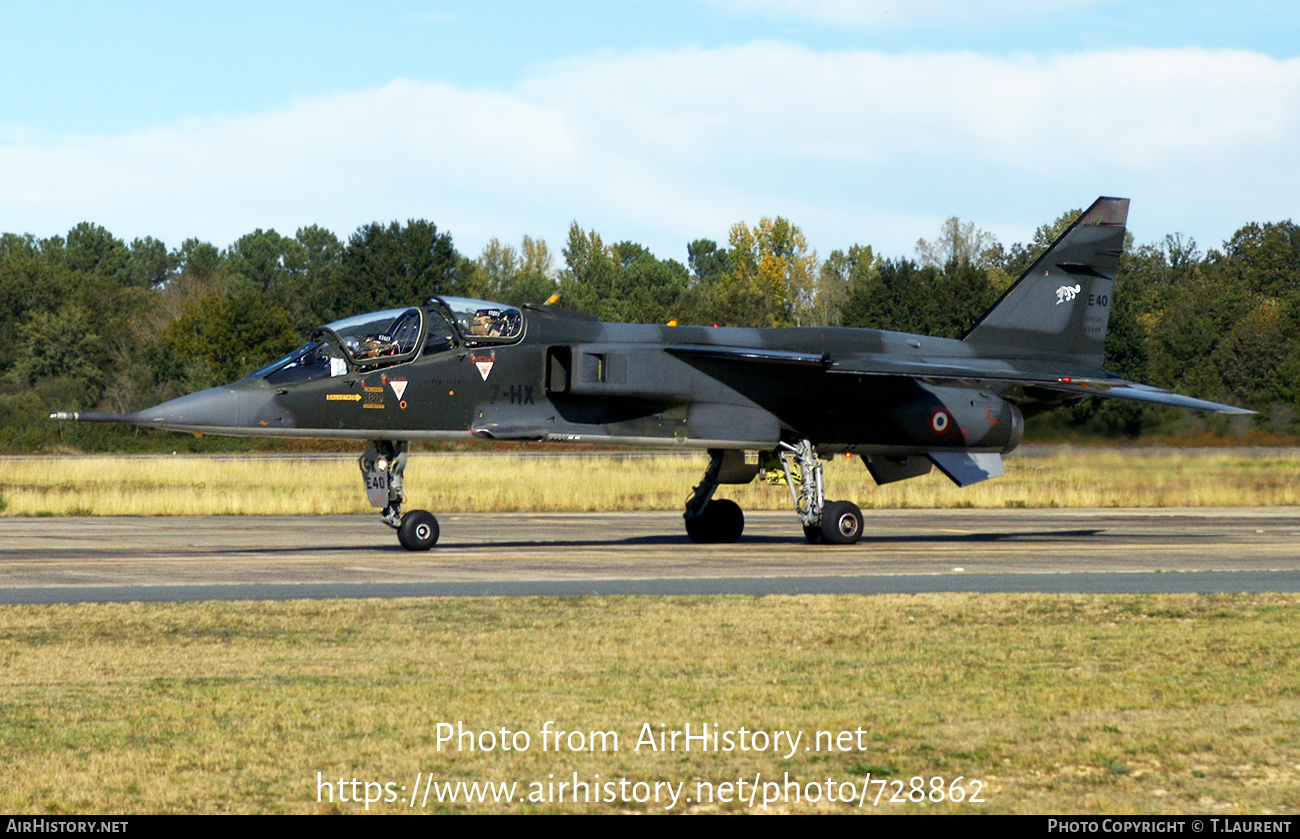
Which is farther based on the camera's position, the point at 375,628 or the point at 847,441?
the point at 847,441

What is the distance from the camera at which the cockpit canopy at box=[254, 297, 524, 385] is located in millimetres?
18969

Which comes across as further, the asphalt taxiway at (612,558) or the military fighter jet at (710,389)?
the military fighter jet at (710,389)

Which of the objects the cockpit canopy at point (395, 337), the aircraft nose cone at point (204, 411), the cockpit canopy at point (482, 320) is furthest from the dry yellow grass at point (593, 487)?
the aircraft nose cone at point (204, 411)

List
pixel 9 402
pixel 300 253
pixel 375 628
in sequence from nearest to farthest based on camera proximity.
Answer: pixel 375 628, pixel 9 402, pixel 300 253

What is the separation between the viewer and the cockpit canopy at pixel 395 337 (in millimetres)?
18969

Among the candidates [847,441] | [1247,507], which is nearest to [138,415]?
[847,441]

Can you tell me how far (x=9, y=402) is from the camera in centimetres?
5853

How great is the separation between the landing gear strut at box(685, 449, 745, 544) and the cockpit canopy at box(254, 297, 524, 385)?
419 cm

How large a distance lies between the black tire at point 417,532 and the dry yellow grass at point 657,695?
6098 mm

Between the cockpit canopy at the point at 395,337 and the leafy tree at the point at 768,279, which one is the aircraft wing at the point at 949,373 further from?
the leafy tree at the point at 768,279

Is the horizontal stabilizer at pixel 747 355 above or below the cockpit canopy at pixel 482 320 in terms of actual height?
below

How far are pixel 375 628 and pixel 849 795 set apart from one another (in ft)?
20.7

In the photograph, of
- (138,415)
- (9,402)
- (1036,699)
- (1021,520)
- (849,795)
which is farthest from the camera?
(9,402)

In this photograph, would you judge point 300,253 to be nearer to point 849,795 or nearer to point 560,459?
point 560,459
